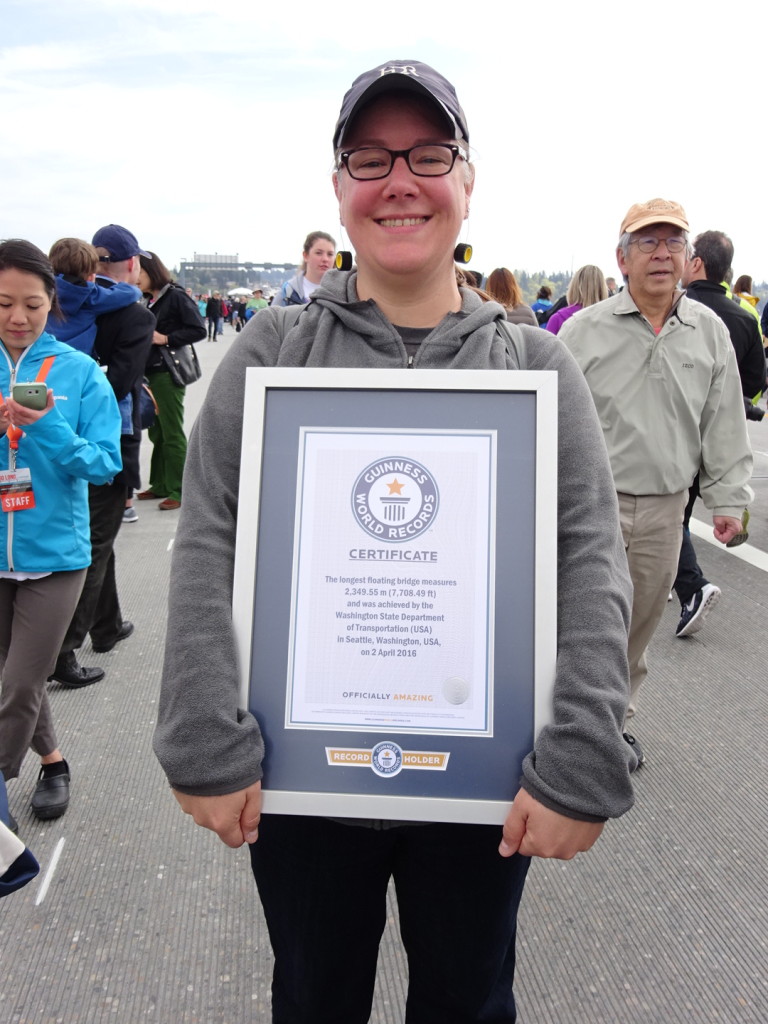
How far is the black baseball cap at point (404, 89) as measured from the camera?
1.51m

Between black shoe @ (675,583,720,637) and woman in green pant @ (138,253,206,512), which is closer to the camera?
black shoe @ (675,583,720,637)

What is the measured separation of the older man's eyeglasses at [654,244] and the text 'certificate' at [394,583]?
227 cm

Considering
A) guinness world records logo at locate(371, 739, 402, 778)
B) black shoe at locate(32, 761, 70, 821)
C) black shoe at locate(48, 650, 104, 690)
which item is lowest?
black shoe at locate(32, 761, 70, 821)

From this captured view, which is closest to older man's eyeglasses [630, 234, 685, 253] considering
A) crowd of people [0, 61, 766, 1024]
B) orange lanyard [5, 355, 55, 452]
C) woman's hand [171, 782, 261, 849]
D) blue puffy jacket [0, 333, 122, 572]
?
crowd of people [0, 61, 766, 1024]

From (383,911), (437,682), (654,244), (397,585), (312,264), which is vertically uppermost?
(312,264)

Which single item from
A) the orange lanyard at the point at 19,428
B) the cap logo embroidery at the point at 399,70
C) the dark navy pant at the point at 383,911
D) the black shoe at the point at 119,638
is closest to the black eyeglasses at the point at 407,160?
the cap logo embroidery at the point at 399,70

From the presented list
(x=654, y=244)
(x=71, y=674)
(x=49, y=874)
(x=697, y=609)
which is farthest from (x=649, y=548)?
(x=71, y=674)

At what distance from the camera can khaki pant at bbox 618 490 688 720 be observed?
3.43 metres

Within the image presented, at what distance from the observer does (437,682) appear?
1397 mm

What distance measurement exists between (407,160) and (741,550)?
6005 mm

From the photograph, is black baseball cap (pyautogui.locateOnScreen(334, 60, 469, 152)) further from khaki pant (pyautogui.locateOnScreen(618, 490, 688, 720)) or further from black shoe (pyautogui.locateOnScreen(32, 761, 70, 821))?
black shoe (pyautogui.locateOnScreen(32, 761, 70, 821))

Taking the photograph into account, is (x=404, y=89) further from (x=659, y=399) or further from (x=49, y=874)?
(x=49, y=874)

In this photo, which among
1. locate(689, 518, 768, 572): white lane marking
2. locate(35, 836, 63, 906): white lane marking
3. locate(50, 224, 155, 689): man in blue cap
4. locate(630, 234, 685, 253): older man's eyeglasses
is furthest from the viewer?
locate(689, 518, 768, 572): white lane marking

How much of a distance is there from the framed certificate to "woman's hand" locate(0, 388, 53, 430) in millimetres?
1801
